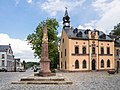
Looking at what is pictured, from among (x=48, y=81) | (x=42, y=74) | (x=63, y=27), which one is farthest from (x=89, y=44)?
(x=48, y=81)

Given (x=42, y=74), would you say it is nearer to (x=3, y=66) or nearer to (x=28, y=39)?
(x=28, y=39)

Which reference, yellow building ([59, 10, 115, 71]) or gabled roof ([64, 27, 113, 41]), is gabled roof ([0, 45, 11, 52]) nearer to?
yellow building ([59, 10, 115, 71])

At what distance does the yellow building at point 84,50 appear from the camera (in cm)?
6206

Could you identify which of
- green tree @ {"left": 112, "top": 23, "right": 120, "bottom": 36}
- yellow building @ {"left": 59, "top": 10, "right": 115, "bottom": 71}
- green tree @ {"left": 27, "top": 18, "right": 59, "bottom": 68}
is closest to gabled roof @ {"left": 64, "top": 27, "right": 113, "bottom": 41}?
yellow building @ {"left": 59, "top": 10, "right": 115, "bottom": 71}

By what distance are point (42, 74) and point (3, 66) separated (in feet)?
241

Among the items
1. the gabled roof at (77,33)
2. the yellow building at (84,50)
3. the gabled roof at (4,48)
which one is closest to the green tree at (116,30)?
the yellow building at (84,50)

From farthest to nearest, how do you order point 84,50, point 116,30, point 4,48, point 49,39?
point 4,48 < point 116,30 < point 84,50 < point 49,39

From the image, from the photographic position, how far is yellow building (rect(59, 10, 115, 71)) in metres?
62.1

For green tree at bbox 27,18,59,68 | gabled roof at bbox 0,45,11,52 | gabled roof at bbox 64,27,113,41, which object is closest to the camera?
green tree at bbox 27,18,59,68

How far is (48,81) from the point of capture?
23094 mm

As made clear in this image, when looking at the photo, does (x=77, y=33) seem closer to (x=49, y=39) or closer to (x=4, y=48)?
(x=49, y=39)

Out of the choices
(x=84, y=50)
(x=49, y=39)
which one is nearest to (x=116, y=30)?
(x=84, y=50)

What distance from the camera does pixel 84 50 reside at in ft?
209

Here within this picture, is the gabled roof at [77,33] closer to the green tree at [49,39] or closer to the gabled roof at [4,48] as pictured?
the green tree at [49,39]
